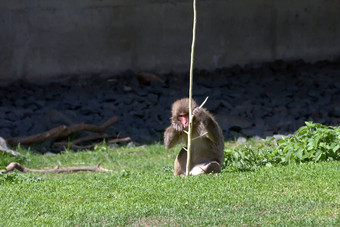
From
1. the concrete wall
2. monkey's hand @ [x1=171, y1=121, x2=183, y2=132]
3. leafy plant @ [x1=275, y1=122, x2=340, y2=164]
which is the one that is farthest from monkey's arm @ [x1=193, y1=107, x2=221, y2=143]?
the concrete wall

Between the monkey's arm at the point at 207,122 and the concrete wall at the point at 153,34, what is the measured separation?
27.7 ft

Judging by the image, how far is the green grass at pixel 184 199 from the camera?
5.92 m

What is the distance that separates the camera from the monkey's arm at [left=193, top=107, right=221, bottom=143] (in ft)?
24.7

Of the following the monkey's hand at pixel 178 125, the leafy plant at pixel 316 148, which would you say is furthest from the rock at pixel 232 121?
the monkey's hand at pixel 178 125

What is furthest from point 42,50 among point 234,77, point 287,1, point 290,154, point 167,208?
point 167,208

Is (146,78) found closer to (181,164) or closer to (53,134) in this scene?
(53,134)

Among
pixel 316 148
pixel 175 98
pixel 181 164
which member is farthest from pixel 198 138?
pixel 175 98

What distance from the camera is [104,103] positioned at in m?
14.4

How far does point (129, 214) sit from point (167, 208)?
13.9 inches

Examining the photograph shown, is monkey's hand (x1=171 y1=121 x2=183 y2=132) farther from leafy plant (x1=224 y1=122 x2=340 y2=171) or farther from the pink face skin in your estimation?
leafy plant (x1=224 y1=122 x2=340 y2=171)

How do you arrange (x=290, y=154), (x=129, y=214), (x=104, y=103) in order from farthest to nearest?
1. (x=104, y=103)
2. (x=290, y=154)
3. (x=129, y=214)

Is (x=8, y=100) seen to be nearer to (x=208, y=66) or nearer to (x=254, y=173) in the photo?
(x=208, y=66)

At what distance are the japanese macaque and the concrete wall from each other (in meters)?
8.25

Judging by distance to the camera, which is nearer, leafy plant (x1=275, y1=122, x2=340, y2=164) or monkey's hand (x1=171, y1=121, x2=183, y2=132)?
monkey's hand (x1=171, y1=121, x2=183, y2=132)
